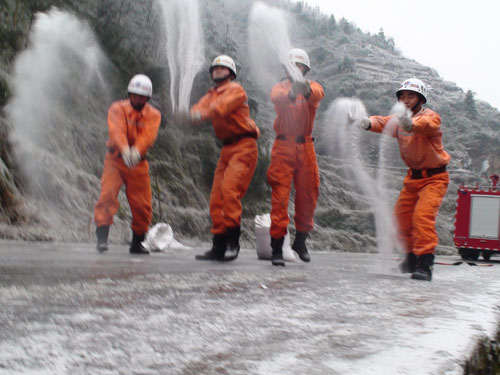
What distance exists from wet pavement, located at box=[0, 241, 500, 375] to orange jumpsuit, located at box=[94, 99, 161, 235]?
2.67 metres

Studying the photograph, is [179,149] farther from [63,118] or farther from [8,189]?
[8,189]

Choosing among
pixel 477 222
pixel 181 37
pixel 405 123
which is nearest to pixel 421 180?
pixel 405 123

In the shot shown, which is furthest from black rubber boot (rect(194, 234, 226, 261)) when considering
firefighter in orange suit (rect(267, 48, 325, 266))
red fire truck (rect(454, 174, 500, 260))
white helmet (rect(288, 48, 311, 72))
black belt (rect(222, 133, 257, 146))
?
red fire truck (rect(454, 174, 500, 260))

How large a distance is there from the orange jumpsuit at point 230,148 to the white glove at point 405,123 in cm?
147

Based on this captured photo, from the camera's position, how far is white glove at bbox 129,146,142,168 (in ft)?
18.9

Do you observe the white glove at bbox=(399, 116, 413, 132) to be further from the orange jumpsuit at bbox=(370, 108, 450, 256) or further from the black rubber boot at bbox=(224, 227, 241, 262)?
the black rubber boot at bbox=(224, 227, 241, 262)

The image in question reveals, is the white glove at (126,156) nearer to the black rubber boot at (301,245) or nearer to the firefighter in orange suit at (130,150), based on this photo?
the firefighter in orange suit at (130,150)

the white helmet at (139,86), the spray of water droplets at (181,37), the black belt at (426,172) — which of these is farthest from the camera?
the spray of water droplets at (181,37)

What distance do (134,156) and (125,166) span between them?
0.27 metres

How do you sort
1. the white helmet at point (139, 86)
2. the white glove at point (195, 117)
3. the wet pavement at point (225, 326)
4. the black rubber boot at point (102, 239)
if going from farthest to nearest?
the white helmet at point (139, 86)
the black rubber boot at point (102, 239)
the white glove at point (195, 117)
the wet pavement at point (225, 326)

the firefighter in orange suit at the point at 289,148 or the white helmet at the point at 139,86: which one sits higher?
the white helmet at the point at 139,86

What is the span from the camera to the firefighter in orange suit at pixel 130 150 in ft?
19.6

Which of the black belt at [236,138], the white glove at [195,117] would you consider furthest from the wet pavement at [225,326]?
the black belt at [236,138]

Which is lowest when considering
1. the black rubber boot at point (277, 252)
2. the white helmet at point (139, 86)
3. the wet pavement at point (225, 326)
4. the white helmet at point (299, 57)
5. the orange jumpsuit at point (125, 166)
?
the wet pavement at point (225, 326)
